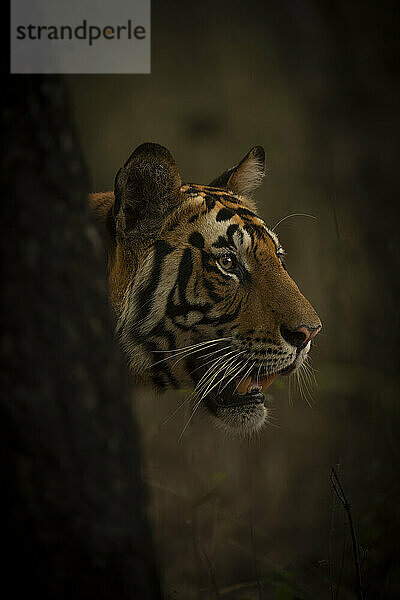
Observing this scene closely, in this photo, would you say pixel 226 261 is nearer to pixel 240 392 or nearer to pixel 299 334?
pixel 299 334

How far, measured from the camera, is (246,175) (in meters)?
2.00

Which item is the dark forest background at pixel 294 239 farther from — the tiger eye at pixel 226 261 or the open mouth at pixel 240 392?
the tiger eye at pixel 226 261

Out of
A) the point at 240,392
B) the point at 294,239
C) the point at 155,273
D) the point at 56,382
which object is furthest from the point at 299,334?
the point at 294,239

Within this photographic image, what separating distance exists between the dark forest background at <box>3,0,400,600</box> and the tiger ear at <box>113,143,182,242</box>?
527 mm

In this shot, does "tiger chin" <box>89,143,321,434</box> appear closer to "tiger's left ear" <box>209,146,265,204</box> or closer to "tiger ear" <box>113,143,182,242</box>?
"tiger ear" <box>113,143,182,242</box>

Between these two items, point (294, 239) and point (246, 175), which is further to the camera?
point (294, 239)

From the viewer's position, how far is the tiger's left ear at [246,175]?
1979 millimetres

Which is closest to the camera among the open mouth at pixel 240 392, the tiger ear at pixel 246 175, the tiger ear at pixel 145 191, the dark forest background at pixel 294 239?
the tiger ear at pixel 145 191

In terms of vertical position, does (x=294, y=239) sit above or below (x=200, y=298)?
above

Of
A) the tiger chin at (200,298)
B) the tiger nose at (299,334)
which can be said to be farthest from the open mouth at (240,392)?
the tiger nose at (299,334)

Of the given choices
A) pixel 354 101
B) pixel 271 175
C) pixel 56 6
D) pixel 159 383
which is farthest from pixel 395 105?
pixel 159 383

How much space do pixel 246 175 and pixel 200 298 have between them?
0.54 meters

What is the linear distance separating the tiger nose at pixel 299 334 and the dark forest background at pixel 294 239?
80cm

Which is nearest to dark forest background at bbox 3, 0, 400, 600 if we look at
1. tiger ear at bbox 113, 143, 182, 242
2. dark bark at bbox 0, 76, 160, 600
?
tiger ear at bbox 113, 143, 182, 242
